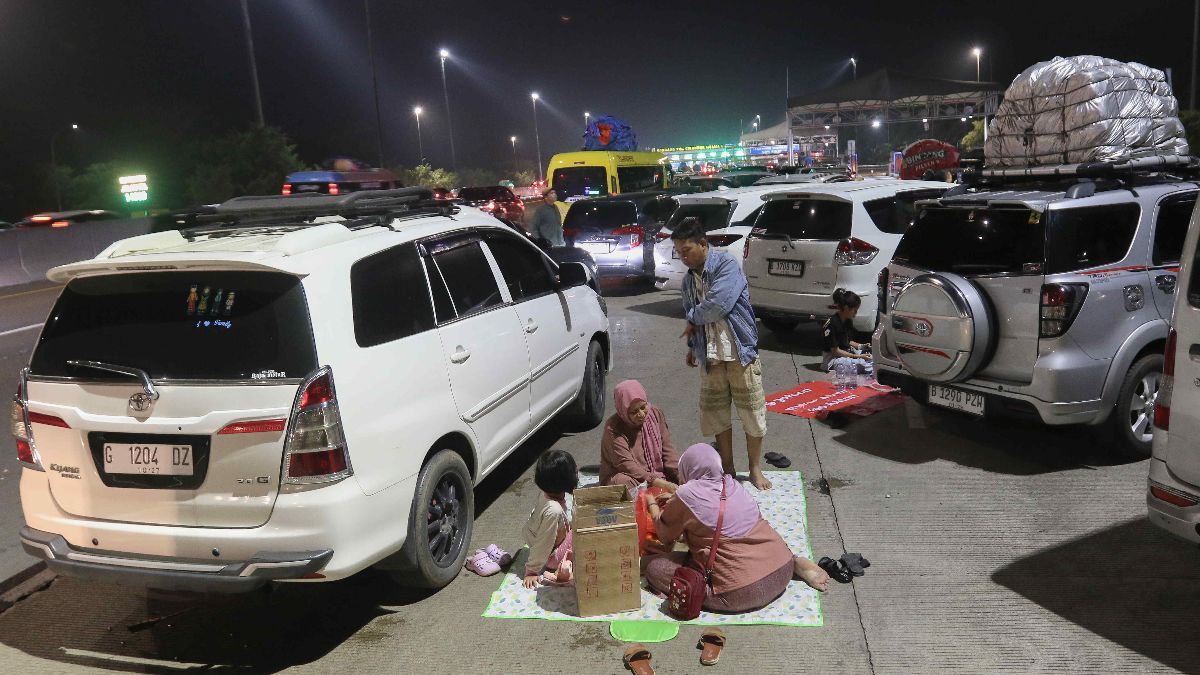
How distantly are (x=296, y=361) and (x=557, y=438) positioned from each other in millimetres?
3547

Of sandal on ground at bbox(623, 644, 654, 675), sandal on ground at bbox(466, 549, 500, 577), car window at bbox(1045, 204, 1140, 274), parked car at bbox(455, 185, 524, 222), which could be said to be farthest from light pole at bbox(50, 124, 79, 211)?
sandal on ground at bbox(623, 644, 654, 675)

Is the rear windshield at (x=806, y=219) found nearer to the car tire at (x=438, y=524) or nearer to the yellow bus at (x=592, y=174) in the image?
the car tire at (x=438, y=524)

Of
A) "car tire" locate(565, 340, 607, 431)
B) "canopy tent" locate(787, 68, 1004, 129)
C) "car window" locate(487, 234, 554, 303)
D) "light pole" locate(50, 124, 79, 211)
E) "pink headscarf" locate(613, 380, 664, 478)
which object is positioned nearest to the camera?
"pink headscarf" locate(613, 380, 664, 478)

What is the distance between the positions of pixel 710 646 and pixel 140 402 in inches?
102

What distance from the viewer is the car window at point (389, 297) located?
4.09m

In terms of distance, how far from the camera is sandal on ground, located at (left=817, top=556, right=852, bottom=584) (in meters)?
4.45

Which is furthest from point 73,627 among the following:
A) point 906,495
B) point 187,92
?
point 187,92

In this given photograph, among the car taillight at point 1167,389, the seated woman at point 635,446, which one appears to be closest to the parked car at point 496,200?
the seated woman at point 635,446

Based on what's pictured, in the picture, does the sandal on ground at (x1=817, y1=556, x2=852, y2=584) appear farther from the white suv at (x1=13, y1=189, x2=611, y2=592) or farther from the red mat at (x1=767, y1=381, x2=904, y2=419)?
the red mat at (x1=767, y1=381, x2=904, y2=419)

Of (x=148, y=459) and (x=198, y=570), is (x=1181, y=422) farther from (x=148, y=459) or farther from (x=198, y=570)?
(x=148, y=459)

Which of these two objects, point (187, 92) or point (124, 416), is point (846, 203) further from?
point (187, 92)

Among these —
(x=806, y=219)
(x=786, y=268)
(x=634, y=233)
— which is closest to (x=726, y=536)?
(x=786, y=268)

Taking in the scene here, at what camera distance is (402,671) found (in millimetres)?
3846

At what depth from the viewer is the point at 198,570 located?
3.64 meters
